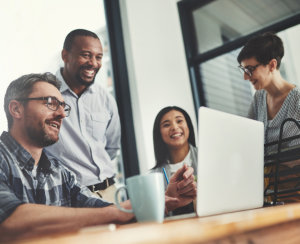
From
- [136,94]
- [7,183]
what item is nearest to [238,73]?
[136,94]

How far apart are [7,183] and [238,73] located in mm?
1717

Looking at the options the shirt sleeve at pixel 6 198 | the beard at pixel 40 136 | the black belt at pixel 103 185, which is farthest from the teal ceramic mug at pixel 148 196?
the black belt at pixel 103 185

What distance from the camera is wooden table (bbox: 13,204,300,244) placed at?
0.43 meters

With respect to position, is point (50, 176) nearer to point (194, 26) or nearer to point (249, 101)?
point (249, 101)

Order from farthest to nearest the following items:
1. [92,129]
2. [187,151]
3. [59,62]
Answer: [187,151] → [92,129] → [59,62]

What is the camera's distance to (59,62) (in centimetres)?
168

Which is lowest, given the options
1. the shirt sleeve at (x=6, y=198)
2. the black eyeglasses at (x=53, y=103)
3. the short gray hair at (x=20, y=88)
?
the shirt sleeve at (x=6, y=198)

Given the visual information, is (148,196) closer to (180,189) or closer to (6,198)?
(180,189)

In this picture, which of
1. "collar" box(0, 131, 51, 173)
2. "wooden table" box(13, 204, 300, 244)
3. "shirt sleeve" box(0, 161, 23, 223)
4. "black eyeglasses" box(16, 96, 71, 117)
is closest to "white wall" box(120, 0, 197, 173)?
"black eyeglasses" box(16, 96, 71, 117)

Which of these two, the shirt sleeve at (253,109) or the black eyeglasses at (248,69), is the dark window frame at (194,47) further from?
the shirt sleeve at (253,109)

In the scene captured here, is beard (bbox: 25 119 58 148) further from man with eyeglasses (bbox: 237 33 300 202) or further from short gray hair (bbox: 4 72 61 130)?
man with eyeglasses (bbox: 237 33 300 202)

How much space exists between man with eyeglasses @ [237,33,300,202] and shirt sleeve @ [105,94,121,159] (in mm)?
886

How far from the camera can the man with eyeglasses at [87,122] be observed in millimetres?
1641

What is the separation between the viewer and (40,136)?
4.78ft
